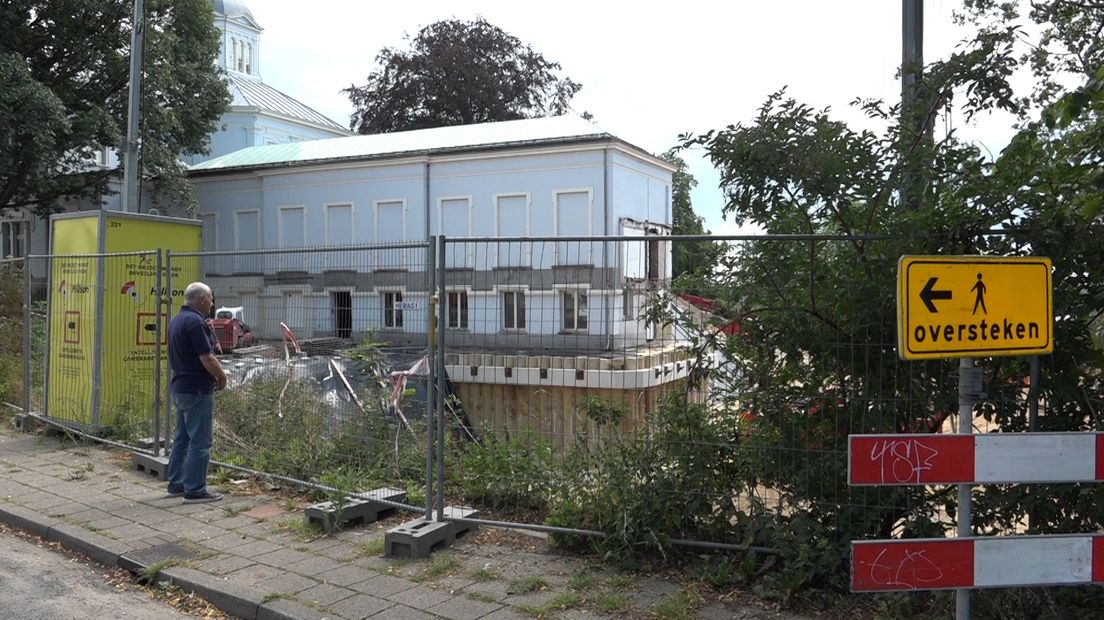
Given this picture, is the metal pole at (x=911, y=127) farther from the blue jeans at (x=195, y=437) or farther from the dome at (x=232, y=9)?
the dome at (x=232, y=9)

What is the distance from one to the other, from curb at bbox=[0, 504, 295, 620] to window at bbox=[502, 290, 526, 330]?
7.42 feet

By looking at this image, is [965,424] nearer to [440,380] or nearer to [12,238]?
[440,380]

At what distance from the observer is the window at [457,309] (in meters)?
→ 6.45

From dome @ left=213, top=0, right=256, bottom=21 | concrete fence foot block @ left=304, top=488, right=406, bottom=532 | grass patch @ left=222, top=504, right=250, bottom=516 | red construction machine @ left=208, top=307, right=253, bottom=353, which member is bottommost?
grass patch @ left=222, top=504, right=250, bottom=516

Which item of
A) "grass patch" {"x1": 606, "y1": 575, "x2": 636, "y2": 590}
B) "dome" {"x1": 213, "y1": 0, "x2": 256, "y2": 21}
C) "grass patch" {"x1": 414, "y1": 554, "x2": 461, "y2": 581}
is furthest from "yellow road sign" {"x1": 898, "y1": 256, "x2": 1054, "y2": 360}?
"dome" {"x1": 213, "y1": 0, "x2": 256, "y2": 21}

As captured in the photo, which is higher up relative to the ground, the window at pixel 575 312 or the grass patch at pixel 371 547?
the window at pixel 575 312

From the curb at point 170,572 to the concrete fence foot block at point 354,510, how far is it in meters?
1.02

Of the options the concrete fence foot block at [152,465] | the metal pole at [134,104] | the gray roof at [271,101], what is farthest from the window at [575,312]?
the gray roof at [271,101]

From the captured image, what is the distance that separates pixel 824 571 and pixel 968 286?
2028 mm

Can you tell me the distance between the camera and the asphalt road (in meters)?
5.35

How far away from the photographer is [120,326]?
32.5 ft

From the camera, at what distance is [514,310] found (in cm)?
625

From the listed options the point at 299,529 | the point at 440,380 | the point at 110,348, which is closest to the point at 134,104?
the point at 110,348

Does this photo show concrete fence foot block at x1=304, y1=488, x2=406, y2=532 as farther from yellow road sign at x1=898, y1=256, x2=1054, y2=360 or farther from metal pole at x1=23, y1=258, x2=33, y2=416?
metal pole at x1=23, y1=258, x2=33, y2=416
